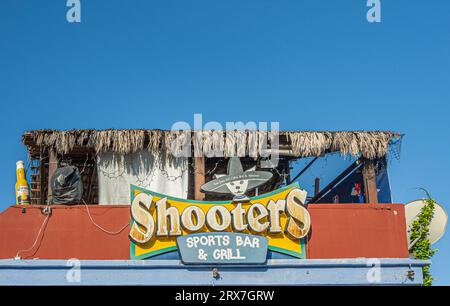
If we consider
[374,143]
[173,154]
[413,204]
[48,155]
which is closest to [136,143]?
[173,154]

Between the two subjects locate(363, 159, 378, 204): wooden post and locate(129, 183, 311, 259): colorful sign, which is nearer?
locate(129, 183, 311, 259): colorful sign

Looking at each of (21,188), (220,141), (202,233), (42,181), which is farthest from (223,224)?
(42,181)

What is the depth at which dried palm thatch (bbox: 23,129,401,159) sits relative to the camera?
1067cm

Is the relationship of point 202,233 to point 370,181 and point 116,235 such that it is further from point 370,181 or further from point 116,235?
point 370,181

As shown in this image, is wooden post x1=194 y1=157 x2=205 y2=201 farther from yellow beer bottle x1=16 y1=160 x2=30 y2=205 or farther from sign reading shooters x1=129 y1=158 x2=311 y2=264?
yellow beer bottle x1=16 y1=160 x2=30 y2=205

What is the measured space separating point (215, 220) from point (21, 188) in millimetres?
3545

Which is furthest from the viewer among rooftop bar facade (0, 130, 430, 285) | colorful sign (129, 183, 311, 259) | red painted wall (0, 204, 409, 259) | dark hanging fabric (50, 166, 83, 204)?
dark hanging fabric (50, 166, 83, 204)

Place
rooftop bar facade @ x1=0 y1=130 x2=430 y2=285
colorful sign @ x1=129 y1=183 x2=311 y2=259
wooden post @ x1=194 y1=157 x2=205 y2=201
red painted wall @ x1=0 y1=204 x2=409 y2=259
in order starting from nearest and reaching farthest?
rooftop bar facade @ x1=0 y1=130 x2=430 y2=285
colorful sign @ x1=129 y1=183 x2=311 y2=259
red painted wall @ x1=0 y1=204 x2=409 y2=259
wooden post @ x1=194 y1=157 x2=205 y2=201

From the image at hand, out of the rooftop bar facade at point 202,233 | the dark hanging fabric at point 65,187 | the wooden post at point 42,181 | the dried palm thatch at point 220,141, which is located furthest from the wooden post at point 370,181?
the wooden post at point 42,181

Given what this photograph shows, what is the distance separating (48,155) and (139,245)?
8.80ft

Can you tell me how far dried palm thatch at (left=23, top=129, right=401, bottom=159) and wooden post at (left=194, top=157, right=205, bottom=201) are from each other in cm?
15

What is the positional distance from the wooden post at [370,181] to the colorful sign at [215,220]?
4.56 feet

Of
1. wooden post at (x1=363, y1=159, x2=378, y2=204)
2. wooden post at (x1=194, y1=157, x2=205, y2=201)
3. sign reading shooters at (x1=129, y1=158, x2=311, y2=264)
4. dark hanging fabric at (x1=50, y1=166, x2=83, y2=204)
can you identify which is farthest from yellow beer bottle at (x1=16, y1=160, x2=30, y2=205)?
wooden post at (x1=363, y1=159, x2=378, y2=204)

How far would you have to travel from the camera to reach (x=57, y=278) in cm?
955
